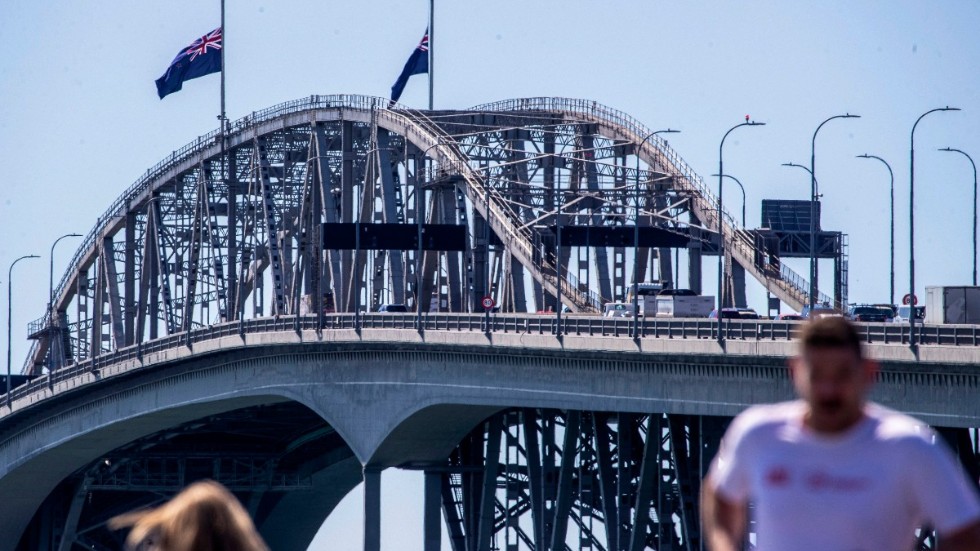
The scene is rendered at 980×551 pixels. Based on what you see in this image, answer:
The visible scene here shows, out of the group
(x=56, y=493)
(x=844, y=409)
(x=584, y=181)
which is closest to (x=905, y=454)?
(x=844, y=409)

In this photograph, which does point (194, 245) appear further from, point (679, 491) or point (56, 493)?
point (679, 491)

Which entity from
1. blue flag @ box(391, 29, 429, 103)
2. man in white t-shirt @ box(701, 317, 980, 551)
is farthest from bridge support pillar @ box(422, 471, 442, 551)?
man in white t-shirt @ box(701, 317, 980, 551)

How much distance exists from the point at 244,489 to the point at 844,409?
92.2m

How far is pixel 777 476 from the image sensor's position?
312 inches

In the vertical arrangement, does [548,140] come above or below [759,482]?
above

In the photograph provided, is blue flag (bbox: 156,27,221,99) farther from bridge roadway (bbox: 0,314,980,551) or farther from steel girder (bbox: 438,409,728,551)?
steel girder (bbox: 438,409,728,551)

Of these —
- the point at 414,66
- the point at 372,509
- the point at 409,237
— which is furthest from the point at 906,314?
the point at 414,66

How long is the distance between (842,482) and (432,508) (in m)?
→ 66.1

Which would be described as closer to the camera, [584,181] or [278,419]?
[278,419]

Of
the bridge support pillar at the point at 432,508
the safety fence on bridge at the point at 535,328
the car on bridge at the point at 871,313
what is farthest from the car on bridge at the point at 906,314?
the bridge support pillar at the point at 432,508

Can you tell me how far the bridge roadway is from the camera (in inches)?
1939

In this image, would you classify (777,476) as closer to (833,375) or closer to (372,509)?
(833,375)

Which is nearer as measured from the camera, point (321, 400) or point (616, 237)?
point (321, 400)

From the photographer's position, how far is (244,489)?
9856cm
